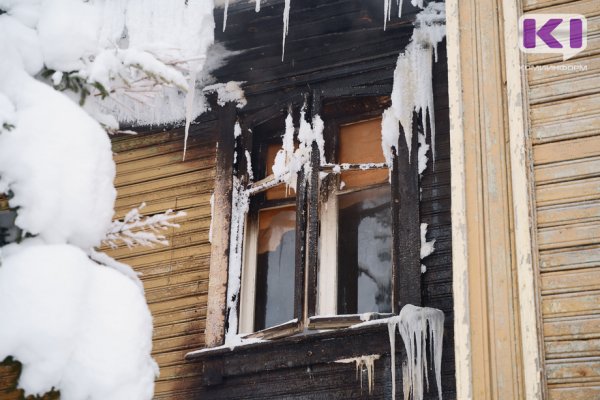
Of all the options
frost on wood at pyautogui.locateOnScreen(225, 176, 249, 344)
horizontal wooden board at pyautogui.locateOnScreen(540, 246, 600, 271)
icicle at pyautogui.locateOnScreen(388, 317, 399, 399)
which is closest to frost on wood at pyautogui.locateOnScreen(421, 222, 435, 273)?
icicle at pyautogui.locateOnScreen(388, 317, 399, 399)

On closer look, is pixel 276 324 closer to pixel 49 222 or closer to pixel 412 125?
pixel 412 125

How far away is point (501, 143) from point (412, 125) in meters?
2.17

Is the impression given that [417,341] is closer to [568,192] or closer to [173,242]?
[568,192]

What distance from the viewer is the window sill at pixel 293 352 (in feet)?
21.1

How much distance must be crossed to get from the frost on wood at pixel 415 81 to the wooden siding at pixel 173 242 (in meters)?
1.67

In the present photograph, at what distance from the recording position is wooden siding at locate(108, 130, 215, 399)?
7.45 meters

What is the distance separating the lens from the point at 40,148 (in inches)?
192

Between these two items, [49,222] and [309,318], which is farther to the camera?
[309,318]

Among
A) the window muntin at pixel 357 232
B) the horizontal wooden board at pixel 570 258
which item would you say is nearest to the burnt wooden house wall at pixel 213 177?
the window muntin at pixel 357 232

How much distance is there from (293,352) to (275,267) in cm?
95

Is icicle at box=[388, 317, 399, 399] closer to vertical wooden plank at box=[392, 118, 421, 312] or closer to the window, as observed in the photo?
vertical wooden plank at box=[392, 118, 421, 312]

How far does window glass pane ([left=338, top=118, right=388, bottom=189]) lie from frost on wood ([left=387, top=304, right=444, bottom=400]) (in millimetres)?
1306

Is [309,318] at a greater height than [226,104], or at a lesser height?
lesser

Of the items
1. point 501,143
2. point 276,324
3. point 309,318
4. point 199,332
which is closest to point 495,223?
point 501,143
